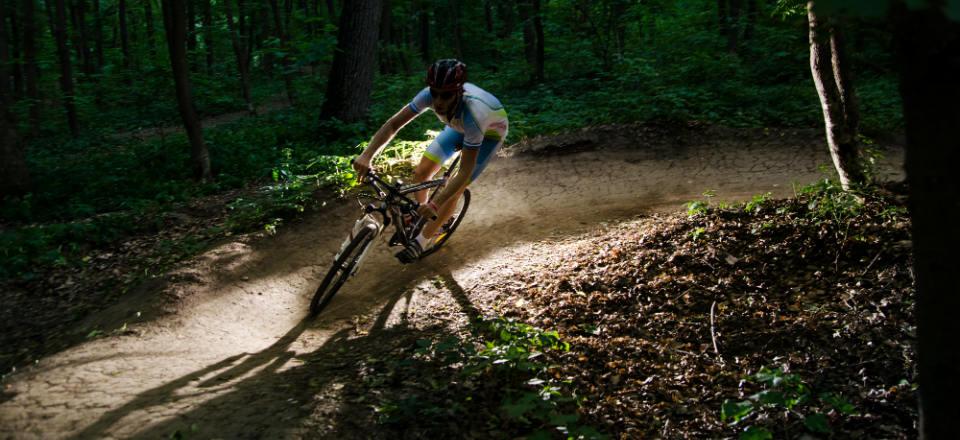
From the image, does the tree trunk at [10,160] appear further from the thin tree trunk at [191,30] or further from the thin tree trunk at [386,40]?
the thin tree trunk at [386,40]

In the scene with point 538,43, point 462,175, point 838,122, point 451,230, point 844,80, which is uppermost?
point 538,43

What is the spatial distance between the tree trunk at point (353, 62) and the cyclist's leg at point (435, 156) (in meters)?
6.06

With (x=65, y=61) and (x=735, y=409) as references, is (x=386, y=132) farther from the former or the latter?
(x=65, y=61)

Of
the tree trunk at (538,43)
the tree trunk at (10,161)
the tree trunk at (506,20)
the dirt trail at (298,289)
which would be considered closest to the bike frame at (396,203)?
the dirt trail at (298,289)

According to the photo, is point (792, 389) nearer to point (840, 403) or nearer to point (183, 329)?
point (840, 403)

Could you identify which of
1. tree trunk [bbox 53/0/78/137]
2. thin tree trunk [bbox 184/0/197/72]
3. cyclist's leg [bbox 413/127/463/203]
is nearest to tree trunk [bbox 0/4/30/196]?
thin tree trunk [bbox 184/0/197/72]

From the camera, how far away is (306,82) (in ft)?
69.6

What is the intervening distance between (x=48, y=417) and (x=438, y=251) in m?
4.25

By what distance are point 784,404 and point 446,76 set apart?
12.3 ft

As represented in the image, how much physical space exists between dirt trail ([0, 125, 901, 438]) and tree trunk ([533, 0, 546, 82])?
6002 millimetres

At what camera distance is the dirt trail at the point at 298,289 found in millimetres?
3904

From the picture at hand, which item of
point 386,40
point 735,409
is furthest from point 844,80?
point 386,40

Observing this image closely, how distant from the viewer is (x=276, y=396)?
4012 mm

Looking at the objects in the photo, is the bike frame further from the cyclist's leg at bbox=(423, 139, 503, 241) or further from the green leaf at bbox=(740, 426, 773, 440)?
the green leaf at bbox=(740, 426, 773, 440)
